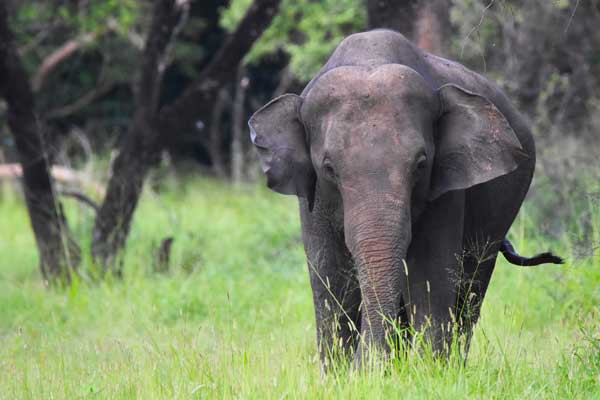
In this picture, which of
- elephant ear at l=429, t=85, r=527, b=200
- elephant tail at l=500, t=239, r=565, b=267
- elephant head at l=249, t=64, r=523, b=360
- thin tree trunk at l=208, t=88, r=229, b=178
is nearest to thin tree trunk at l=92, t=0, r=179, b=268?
elephant tail at l=500, t=239, r=565, b=267

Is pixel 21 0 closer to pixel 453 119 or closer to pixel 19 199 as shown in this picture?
pixel 19 199

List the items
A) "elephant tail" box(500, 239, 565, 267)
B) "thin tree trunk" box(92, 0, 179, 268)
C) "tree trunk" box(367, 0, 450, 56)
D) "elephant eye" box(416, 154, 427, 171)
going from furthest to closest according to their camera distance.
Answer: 1. "thin tree trunk" box(92, 0, 179, 268)
2. "tree trunk" box(367, 0, 450, 56)
3. "elephant tail" box(500, 239, 565, 267)
4. "elephant eye" box(416, 154, 427, 171)

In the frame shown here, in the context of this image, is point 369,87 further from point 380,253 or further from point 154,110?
point 154,110

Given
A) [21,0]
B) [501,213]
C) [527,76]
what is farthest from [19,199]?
[501,213]

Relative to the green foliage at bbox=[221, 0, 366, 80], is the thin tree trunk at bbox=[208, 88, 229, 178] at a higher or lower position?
lower

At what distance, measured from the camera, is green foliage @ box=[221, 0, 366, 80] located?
18891 mm

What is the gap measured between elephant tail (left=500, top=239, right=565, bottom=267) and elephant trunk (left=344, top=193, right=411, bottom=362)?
165cm

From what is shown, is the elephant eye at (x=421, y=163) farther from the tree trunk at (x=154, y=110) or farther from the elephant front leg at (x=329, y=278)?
the tree trunk at (x=154, y=110)

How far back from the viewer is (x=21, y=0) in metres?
17.1

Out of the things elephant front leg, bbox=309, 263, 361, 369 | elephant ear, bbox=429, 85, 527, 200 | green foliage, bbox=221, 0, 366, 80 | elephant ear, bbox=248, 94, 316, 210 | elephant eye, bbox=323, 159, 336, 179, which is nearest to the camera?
elephant eye, bbox=323, 159, 336, 179

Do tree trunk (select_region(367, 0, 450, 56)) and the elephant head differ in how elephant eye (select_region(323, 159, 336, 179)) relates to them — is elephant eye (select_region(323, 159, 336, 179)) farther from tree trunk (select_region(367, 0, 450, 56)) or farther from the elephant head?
tree trunk (select_region(367, 0, 450, 56))

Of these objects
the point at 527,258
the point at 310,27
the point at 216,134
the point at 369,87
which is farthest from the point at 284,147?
the point at 216,134

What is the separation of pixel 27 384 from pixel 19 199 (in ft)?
54.3

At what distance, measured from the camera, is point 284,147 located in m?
5.93
